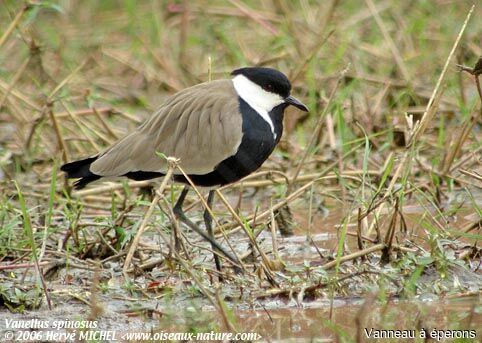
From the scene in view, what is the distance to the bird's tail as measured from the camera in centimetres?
532

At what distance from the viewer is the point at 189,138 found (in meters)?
5.34

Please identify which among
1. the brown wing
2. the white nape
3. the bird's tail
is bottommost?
Answer: the bird's tail

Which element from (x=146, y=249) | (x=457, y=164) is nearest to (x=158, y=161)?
(x=146, y=249)

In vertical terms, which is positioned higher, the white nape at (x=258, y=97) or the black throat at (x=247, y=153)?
the white nape at (x=258, y=97)

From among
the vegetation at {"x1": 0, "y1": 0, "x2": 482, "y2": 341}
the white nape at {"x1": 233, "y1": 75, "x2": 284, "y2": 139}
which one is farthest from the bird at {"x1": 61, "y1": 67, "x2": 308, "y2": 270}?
the vegetation at {"x1": 0, "y1": 0, "x2": 482, "y2": 341}

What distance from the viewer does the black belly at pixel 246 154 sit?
517cm

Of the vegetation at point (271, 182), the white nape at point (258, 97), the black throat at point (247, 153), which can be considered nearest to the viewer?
the vegetation at point (271, 182)

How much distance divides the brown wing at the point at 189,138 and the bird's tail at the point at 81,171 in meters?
0.04

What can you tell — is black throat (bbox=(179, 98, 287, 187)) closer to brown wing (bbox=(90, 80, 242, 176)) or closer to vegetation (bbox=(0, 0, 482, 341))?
brown wing (bbox=(90, 80, 242, 176))

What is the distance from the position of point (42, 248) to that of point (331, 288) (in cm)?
140

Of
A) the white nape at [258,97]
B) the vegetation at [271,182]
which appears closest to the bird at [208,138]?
the white nape at [258,97]

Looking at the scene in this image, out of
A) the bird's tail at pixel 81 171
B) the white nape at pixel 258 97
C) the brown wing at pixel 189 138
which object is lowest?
the bird's tail at pixel 81 171

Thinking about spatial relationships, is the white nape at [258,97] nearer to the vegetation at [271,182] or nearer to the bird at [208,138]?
the bird at [208,138]

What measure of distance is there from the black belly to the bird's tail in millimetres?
454
